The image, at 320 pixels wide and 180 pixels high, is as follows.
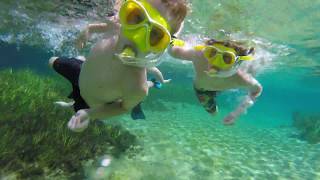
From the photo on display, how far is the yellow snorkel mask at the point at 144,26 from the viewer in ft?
10.4

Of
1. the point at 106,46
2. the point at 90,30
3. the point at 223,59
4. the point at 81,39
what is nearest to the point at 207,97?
the point at 223,59

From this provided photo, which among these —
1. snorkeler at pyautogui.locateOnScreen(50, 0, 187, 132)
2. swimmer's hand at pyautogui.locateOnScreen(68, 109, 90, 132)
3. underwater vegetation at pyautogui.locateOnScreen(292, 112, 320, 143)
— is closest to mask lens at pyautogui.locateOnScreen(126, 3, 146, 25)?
snorkeler at pyautogui.locateOnScreen(50, 0, 187, 132)

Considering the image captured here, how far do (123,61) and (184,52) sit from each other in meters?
3.63

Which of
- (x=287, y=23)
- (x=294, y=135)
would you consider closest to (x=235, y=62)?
(x=287, y=23)

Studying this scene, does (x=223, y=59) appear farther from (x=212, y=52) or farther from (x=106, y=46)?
(x=106, y=46)

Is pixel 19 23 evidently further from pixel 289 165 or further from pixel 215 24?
pixel 289 165

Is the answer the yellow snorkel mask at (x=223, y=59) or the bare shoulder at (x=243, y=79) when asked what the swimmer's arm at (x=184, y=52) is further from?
the yellow snorkel mask at (x=223, y=59)

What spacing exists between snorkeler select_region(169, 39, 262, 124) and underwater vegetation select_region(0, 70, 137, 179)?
3.75m

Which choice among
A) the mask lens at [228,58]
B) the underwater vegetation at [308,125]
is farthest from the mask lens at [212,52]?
the underwater vegetation at [308,125]

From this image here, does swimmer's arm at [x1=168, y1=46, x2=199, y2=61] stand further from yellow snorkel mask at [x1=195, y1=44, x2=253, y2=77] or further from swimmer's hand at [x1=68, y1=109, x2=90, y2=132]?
swimmer's hand at [x1=68, y1=109, x2=90, y2=132]

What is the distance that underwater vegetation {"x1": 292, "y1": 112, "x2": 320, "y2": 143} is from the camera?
19.0 m

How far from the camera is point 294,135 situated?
67.6 feet

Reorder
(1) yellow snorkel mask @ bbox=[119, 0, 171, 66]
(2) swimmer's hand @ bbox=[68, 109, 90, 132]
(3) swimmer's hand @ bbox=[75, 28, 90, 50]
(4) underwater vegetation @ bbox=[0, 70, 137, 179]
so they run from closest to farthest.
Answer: (1) yellow snorkel mask @ bbox=[119, 0, 171, 66]
(2) swimmer's hand @ bbox=[68, 109, 90, 132]
(3) swimmer's hand @ bbox=[75, 28, 90, 50]
(4) underwater vegetation @ bbox=[0, 70, 137, 179]

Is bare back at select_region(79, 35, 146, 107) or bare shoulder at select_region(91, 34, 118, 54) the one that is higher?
bare shoulder at select_region(91, 34, 118, 54)
